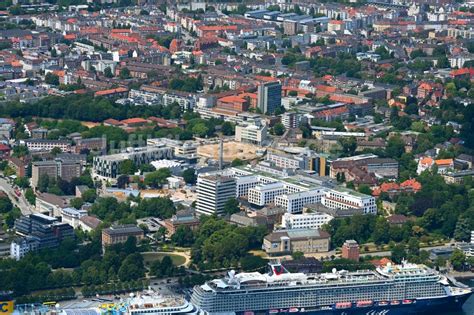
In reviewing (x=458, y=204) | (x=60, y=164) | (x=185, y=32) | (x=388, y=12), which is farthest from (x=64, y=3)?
(x=458, y=204)

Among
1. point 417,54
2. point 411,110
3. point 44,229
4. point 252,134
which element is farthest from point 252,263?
point 417,54

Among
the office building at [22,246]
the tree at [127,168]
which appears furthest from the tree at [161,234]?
the tree at [127,168]

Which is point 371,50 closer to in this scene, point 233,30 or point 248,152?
point 233,30

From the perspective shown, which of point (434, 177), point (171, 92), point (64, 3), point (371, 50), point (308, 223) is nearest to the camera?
point (308, 223)

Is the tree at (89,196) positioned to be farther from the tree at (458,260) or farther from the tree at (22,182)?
the tree at (458,260)

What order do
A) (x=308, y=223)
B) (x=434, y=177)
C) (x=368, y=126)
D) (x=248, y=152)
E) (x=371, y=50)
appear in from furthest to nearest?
(x=371, y=50)
(x=368, y=126)
(x=248, y=152)
(x=434, y=177)
(x=308, y=223)

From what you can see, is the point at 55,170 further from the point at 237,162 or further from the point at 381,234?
the point at 381,234
